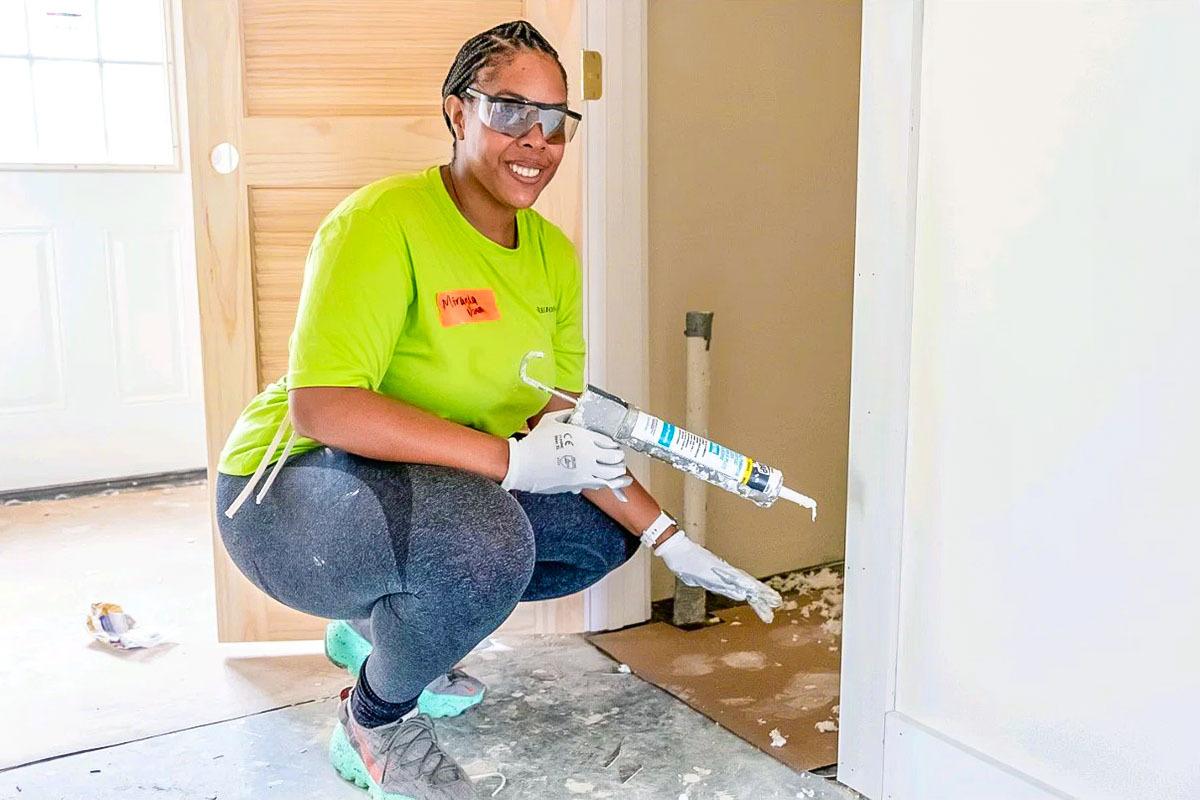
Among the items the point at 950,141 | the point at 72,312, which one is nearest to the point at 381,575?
the point at 950,141

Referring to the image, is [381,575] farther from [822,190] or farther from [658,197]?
[822,190]

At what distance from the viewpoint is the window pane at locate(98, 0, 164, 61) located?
3.35 metres

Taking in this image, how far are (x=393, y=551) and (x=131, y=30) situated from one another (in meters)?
2.68

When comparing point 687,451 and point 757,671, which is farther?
point 757,671

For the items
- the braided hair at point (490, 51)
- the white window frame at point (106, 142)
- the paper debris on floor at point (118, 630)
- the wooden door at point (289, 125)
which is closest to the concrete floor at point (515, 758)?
the paper debris on floor at point (118, 630)

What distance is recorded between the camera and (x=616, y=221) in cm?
214

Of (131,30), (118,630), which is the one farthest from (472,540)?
(131,30)

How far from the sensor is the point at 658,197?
2293mm

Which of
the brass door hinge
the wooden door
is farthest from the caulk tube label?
the brass door hinge

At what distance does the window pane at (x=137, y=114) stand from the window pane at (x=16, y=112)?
22 centimetres

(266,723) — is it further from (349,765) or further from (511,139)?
(511,139)

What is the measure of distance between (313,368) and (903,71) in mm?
880

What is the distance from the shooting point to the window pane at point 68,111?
328 cm

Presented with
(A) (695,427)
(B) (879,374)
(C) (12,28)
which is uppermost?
(C) (12,28)
